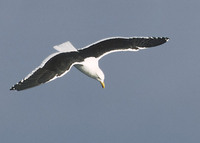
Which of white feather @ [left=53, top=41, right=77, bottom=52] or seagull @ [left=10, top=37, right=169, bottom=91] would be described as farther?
white feather @ [left=53, top=41, right=77, bottom=52]

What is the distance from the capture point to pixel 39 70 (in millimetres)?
27375

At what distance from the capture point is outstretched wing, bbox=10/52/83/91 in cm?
2683

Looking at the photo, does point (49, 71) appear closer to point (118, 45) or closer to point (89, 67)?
point (89, 67)

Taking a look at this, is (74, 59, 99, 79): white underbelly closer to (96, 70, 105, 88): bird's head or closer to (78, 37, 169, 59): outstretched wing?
(96, 70, 105, 88): bird's head

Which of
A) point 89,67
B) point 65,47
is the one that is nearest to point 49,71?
point 89,67

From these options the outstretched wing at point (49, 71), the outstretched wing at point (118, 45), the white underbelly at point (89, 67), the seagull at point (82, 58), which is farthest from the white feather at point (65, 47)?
the outstretched wing at point (49, 71)

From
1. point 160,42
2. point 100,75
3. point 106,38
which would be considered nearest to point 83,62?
point 100,75

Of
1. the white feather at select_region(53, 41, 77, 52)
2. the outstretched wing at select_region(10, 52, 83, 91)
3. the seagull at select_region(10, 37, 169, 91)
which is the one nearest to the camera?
the outstretched wing at select_region(10, 52, 83, 91)

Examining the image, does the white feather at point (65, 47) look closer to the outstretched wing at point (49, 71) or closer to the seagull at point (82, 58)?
the seagull at point (82, 58)

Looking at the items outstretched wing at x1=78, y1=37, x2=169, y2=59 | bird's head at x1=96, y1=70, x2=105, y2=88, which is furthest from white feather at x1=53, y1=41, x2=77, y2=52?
bird's head at x1=96, y1=70, x2=105, y2=88

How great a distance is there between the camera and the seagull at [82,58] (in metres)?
27.1

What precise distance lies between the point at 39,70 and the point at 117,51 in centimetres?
585

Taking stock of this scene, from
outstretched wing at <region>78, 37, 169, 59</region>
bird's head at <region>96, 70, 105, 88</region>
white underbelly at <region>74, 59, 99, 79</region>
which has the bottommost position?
bird's head at <region>96, 70, 105, 88</region>

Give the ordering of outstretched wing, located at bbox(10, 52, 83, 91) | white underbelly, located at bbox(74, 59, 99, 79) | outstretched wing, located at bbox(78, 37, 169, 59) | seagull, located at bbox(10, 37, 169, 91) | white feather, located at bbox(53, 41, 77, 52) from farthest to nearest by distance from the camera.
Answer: outstretched wing, located at bbox(78, 37, 169, 59)
white feather, located at bbox(53, 41, 77, 52)
white underbelly, located at bbox(74, 59, 99, 79)
seagull, located at bbox(10, 37, 169, 91)
outstretched wing, located at bbox(10, 52, 83, 91)
